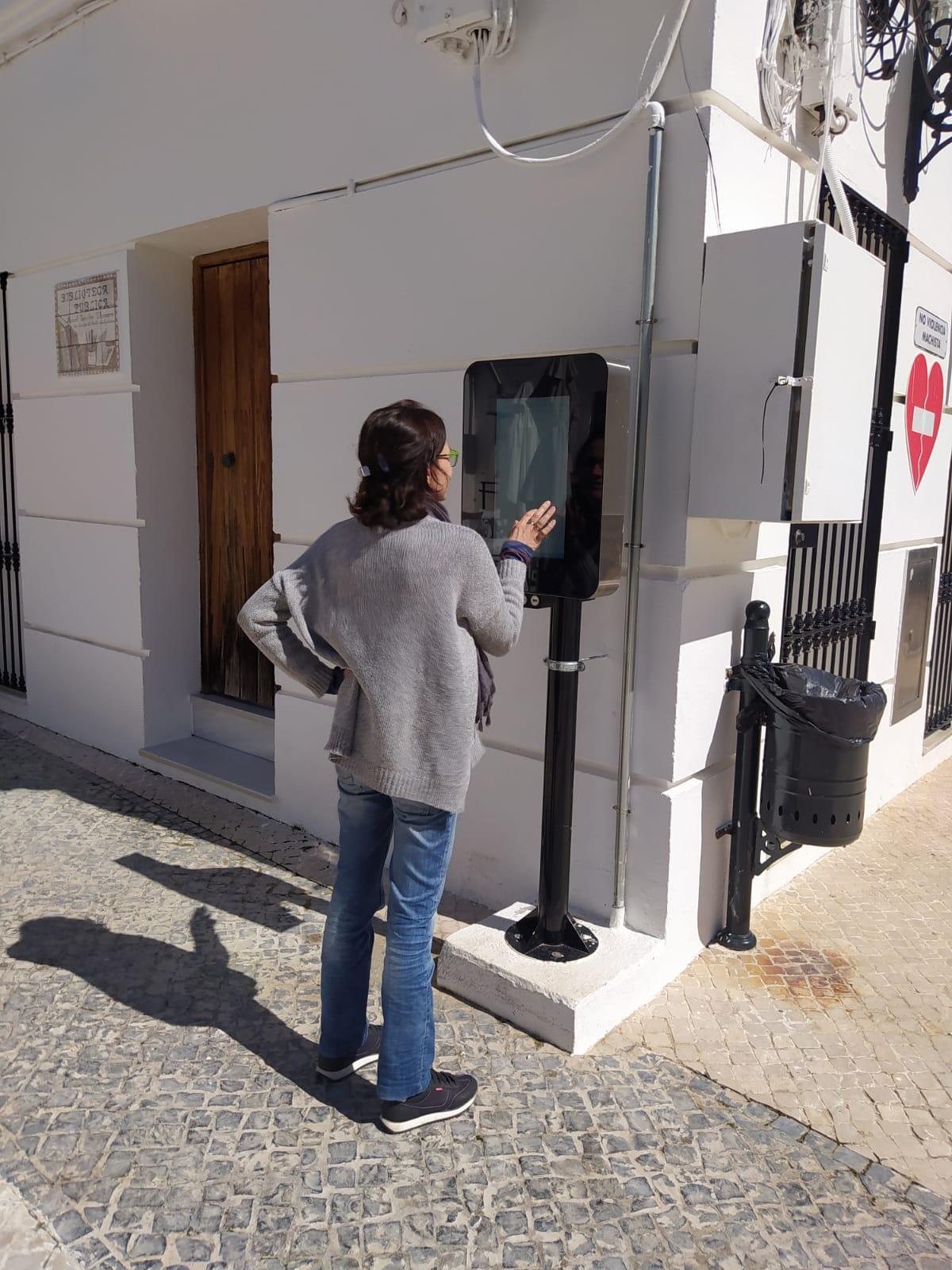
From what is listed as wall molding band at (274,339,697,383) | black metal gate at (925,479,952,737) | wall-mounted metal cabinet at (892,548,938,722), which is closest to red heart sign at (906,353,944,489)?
wall-mounted metal cabinet at (892,548,938,722)

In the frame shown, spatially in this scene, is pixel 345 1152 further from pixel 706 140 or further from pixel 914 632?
pixel 914 632

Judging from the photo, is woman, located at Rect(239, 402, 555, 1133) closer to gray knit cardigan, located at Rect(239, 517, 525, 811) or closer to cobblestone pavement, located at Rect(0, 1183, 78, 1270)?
gray knit cardigan, located at Rect(239, 517, 525, 811)

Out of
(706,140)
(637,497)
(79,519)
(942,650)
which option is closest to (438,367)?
(637,497)

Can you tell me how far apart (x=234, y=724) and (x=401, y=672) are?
341 cm

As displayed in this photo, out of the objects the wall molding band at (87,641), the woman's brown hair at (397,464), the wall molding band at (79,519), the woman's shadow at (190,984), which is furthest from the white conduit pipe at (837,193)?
the wall molding band at (87,641)

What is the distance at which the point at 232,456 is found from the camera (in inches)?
219

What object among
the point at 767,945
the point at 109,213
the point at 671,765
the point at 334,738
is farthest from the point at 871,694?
the point at 109,213

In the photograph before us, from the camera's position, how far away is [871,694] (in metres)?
3.41

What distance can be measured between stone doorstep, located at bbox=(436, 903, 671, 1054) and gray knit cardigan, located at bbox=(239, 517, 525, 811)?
36.4 inches

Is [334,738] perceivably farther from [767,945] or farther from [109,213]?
[109,213]

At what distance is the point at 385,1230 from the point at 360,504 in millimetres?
1735

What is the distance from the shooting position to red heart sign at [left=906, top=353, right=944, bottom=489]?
4.86m

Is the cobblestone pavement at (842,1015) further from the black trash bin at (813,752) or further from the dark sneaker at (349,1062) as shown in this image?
the dark sneaker at (349,1062)

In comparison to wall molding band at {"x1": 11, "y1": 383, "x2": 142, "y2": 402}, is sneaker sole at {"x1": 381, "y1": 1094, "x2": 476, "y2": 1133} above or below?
below
